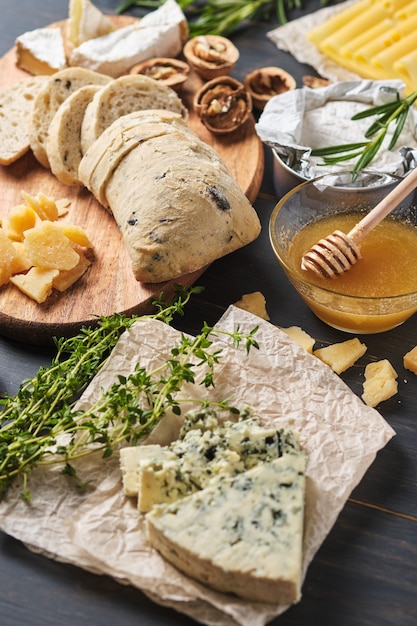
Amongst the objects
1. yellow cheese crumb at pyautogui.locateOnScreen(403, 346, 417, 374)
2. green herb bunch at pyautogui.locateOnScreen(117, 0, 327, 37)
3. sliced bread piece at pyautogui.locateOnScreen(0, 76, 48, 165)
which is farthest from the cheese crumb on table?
green herb bunch at pyautogui.locateOnScreen(117, 0, 327, 37)

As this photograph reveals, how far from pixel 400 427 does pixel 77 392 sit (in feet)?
3.04

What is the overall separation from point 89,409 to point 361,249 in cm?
100

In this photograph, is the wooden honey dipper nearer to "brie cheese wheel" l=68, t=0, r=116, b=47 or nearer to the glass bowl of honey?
the glass bowl of honey

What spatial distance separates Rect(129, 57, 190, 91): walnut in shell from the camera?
2922 millimetres

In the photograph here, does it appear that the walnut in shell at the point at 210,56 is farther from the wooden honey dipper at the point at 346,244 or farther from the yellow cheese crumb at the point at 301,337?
the yellow cheese crumb at the point at 301,337

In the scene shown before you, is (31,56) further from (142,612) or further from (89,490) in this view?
(142,612)

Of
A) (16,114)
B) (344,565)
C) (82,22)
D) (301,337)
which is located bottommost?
A: (344,565)

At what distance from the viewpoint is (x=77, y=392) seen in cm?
214

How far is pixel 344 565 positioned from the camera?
5.88ft

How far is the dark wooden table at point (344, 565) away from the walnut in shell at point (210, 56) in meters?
1.17

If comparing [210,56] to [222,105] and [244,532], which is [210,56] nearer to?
[222,105]

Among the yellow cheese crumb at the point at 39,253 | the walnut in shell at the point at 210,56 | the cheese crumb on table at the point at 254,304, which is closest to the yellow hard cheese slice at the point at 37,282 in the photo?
the yellow cheese crumb at the point at 39,253

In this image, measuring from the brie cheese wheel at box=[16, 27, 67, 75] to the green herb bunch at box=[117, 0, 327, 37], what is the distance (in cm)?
51

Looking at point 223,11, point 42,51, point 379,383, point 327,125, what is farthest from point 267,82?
point 379,383
